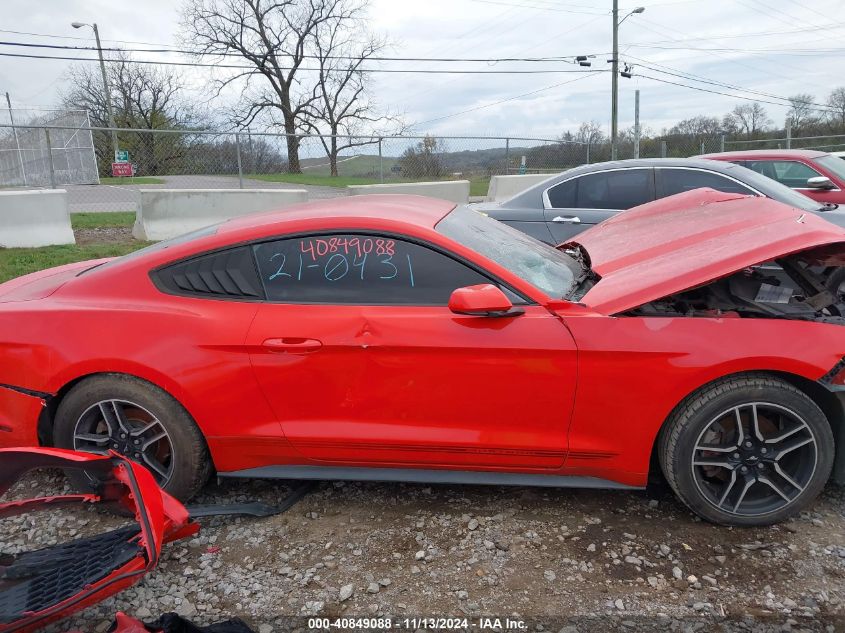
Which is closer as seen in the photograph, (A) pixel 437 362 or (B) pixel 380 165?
(A) pixel 437 362

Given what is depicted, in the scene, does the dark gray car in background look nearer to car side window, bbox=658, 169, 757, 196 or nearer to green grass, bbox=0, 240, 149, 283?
car side window, bbox=658, 169, 757, 196

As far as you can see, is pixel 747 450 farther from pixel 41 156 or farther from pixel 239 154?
pixel 41 156

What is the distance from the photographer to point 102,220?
12.9 metres

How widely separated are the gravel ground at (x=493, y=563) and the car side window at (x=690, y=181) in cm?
367

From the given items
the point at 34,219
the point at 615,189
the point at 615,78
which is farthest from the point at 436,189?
the point at 615,78

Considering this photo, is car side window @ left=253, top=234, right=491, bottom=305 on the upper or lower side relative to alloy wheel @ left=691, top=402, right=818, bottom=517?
upper

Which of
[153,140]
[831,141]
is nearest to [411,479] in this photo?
[153,140]

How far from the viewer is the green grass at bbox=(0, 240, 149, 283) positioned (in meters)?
7.74

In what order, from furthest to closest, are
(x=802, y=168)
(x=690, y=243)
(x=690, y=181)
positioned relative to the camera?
(x=802, y=168), (x=690, y=181), (x=690, y=243)

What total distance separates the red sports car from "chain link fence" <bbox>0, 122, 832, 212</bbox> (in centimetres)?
1130

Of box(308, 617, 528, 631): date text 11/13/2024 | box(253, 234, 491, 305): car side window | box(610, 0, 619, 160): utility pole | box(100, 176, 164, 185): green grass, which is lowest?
box(308, 617, 528, 631): date text 11/13/2024

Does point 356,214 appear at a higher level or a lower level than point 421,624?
higher

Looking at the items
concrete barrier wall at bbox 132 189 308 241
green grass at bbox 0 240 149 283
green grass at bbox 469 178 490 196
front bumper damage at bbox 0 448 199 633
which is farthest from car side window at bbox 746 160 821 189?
green grass at bbox 469 178 490 196

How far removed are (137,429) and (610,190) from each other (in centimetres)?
516
